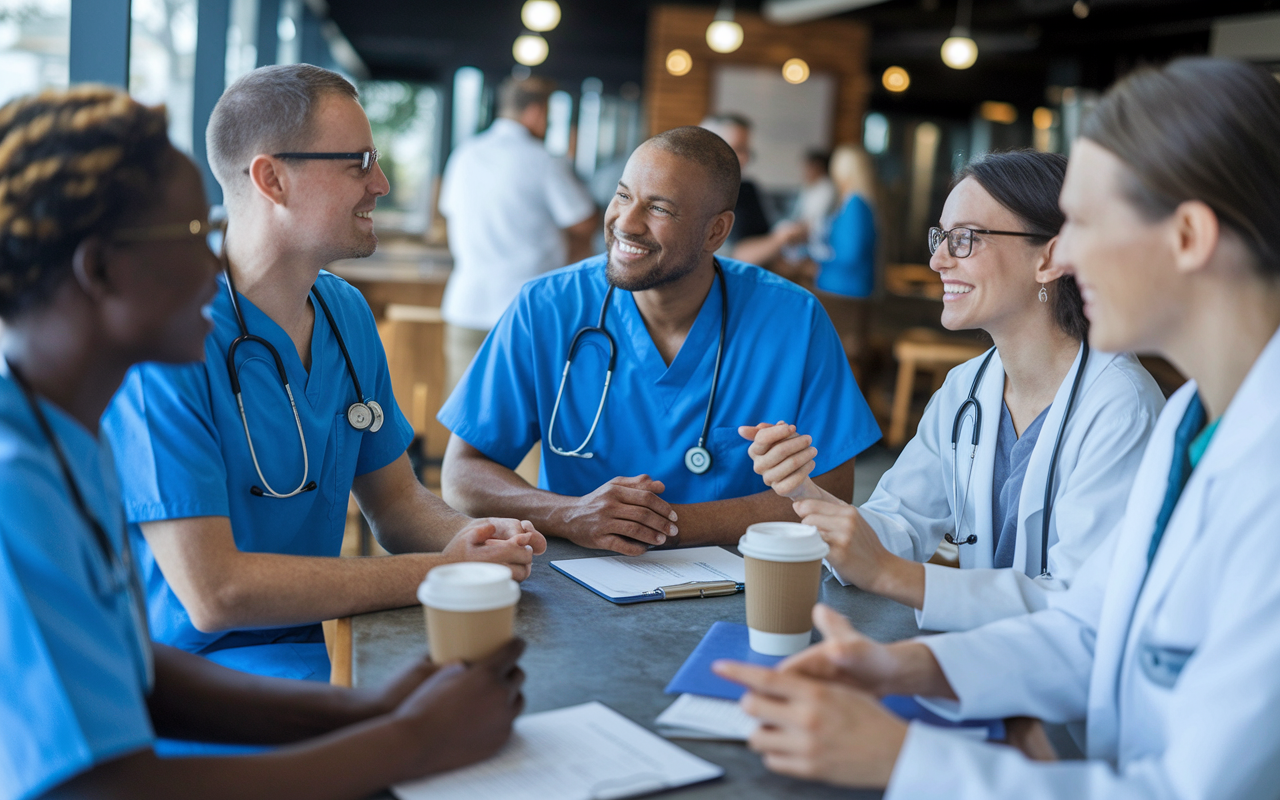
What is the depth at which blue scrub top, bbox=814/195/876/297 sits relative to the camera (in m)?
6.18

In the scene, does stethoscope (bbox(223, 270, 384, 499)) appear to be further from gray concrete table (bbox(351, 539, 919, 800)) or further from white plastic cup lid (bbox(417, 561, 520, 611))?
white plastic cup lid (bbox(417, 561, 520, 611))

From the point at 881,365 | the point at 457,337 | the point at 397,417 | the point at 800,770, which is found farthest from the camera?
the point at 881,365

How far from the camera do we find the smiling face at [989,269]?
1786mm

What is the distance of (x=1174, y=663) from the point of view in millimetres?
1015

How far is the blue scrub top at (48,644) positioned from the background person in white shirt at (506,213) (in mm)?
3778

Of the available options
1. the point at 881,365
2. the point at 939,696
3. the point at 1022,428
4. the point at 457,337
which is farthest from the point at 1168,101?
the point at 881,365

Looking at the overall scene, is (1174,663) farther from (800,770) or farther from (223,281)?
(223,281)

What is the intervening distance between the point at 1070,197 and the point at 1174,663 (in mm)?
487

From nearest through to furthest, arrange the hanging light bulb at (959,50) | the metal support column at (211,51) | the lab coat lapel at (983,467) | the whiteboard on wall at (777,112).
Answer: the lab coat lapel at (983,467) → the metal support column at (211,51) → the hanging light bulb at (959,50) → the whiteboard on wall at (777,112)

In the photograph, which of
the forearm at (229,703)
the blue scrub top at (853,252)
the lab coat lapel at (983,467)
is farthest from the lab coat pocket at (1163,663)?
the blue scrub top at (853,252)

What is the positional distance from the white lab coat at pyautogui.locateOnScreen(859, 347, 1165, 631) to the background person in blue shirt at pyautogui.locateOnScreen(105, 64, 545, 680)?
24.2 inches

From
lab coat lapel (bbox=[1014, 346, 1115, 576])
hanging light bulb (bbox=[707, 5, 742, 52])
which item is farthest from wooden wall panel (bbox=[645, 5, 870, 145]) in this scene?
lab coat lapel (bbox=[1014, 346, 1115, 576])

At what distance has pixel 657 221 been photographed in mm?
2168

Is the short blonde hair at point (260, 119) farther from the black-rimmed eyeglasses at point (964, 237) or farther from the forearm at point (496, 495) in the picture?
the black-rimmed eyeglasses at point (964, 237)
